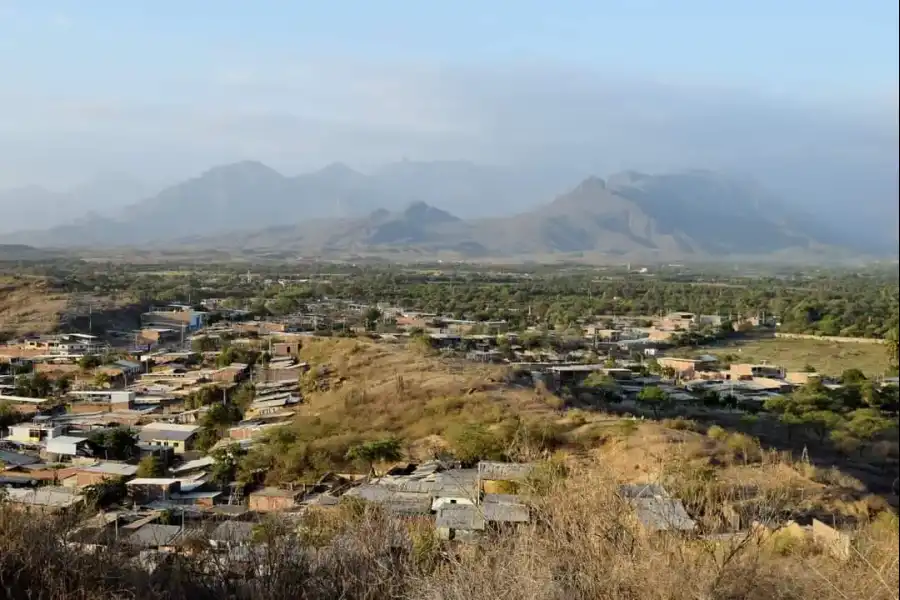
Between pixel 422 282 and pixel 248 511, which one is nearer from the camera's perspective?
pixel 248 511

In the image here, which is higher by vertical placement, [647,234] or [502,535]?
[647,234]

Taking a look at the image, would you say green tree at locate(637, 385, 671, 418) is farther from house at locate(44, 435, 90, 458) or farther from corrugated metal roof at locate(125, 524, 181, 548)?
corrugated metal roof at locate(125, 524, 181, 548)

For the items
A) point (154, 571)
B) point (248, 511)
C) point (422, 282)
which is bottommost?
point (248, 511)

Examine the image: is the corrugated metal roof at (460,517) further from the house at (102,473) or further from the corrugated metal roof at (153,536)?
the house at (102,473)

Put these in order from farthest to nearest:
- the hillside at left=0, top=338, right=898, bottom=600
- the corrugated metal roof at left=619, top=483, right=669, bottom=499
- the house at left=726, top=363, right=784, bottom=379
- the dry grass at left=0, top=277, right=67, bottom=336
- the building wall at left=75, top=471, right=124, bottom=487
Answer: the house at left=726, top=363, right=784, bottom=379, the dry grass at left=0, top=277, right=67, bottom=336, the building wall at left=75, top=471, right=124, bottom=487, the corrugated metal roof at left=619, top=483, right=669, bottom=499, the hillside at left=0, top=338, right=898, bottom=600

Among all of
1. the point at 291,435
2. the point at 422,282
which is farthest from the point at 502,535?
the point at 422,282

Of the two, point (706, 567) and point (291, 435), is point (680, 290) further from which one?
point (706, 567)

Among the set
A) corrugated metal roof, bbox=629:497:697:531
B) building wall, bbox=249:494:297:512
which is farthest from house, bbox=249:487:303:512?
corrugated metal roof, bbox=629:497:697:531
